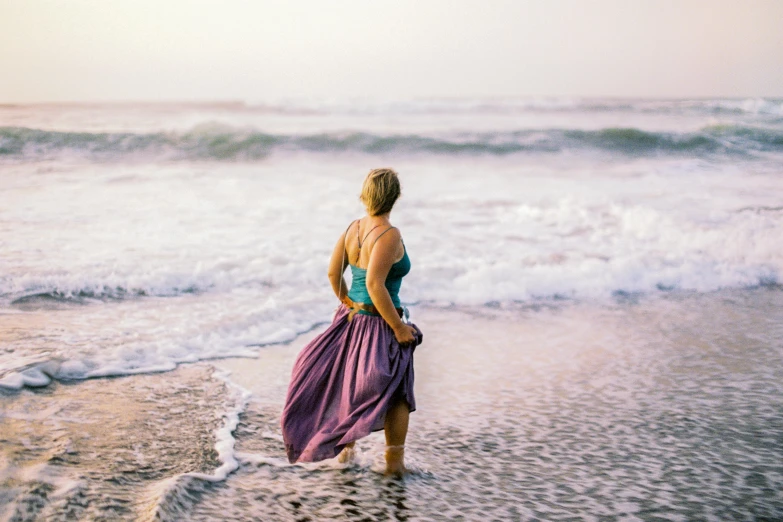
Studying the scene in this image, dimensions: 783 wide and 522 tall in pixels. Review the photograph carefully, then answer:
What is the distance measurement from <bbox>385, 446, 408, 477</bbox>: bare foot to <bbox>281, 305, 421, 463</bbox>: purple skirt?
0.18m

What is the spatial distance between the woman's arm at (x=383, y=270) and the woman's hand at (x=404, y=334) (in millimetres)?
47

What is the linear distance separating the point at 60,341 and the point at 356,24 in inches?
300

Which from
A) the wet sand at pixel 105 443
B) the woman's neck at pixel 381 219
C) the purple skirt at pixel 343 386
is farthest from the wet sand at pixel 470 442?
the woman's neck at pixel 381 219

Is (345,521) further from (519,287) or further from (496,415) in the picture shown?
(519,287)

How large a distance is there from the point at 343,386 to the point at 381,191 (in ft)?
2.60

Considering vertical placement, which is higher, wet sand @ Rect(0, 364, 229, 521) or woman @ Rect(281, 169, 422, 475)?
woman @ Rect(281, 169, 422, 475)

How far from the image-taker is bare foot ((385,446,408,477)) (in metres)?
2.99

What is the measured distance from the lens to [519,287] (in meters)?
6.59

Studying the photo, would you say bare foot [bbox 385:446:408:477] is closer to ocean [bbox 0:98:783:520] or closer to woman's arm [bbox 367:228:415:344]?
ocean [bbox 0:98:783:520]

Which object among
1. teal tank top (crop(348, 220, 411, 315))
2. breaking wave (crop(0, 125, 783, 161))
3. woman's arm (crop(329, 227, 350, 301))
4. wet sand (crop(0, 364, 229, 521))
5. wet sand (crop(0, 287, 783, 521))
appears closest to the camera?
wet sand (crop(0, 364, 229, 521))

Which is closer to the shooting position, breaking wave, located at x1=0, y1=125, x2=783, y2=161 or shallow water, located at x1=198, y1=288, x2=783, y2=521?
shallow water, located at x1=198, y1=288, x2=783, y2=521

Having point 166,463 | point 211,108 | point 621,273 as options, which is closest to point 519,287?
point 621,273

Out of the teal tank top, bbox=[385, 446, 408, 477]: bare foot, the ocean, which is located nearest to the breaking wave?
the ocean

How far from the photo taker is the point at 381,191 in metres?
2.78
